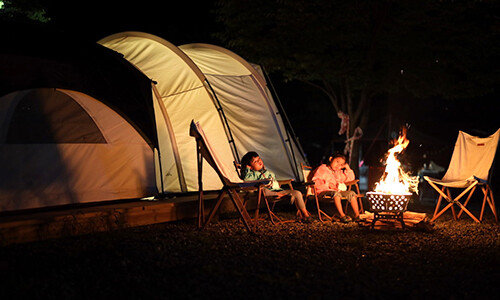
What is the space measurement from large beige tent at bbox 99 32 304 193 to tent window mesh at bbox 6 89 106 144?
48.9 inches

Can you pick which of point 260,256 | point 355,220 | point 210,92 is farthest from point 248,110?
point 260,256

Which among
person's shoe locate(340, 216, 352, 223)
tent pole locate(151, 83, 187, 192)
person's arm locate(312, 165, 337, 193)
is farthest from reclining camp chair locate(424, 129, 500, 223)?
tent pole locate(151, 83, 187, 192)

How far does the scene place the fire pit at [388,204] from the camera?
6.15 meters

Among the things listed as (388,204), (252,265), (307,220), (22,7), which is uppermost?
(22,7)

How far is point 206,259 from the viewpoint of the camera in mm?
4562

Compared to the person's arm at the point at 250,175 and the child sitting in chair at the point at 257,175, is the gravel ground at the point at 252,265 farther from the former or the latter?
the person's arm at the point at 250,175

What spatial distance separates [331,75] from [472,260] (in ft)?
27.9

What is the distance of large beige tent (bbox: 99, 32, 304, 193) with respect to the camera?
24.4 ft

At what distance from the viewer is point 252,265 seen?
4391mm

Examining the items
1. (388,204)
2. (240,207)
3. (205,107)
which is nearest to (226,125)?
(205,107)

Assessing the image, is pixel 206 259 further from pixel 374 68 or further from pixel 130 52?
pixel 374 68

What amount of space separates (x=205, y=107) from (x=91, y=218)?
Answer: 8.94ft

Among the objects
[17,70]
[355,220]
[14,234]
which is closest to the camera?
[14,234]

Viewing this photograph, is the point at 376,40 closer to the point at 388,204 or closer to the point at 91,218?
the point at 388,204
